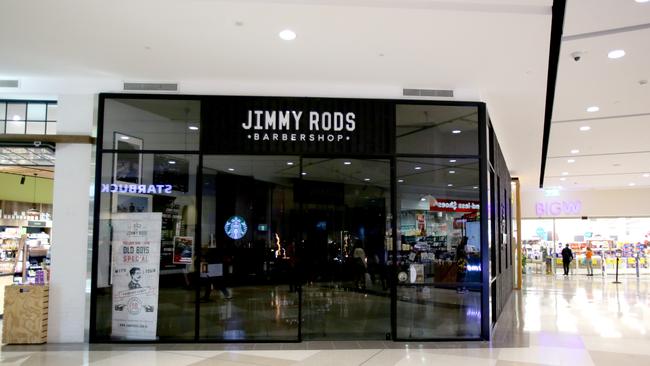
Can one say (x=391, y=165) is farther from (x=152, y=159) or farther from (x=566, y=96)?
(x=152, y=159)

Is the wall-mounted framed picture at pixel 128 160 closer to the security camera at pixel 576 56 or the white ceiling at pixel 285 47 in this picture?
the white ceiling at pixel 285 47

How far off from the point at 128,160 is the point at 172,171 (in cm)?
69

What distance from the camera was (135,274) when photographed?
7488 mm

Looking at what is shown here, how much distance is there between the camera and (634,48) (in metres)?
6.11

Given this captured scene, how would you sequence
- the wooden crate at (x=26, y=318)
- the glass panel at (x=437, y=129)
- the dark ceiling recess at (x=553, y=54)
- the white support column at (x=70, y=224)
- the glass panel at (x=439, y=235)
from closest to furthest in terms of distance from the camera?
the dark ceiling recess at (x=553, y=54) < the wooden crate at (x=26, y=318) < the white support column at (x=70, y=224) < the glass panel at (x=439, y=235) < the glass panel at (x=437, y=129)

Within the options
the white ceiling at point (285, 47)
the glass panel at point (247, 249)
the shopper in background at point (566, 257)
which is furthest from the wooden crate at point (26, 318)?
the shopper in background at point (566, 257)

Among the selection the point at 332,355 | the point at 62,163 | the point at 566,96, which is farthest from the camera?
the point at 566,96

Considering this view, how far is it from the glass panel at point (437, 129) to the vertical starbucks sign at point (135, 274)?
13.3 feet

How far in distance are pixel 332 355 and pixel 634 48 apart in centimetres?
539

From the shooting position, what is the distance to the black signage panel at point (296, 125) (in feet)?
25.1

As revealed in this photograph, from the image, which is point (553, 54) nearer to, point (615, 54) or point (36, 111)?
point (615, 54)

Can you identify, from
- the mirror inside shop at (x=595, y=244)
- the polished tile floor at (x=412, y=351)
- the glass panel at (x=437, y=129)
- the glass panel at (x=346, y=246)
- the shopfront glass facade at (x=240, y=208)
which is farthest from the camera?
the mirror inside shop at (x=595, y=244)

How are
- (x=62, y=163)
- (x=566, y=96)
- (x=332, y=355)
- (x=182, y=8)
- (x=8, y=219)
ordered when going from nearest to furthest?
(x=182, y=8)
(x=332, y=355)
(x=62, y=163)
(x=566, y=96)
(x=8, y=219)

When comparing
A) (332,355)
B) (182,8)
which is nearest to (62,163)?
(182,8)
